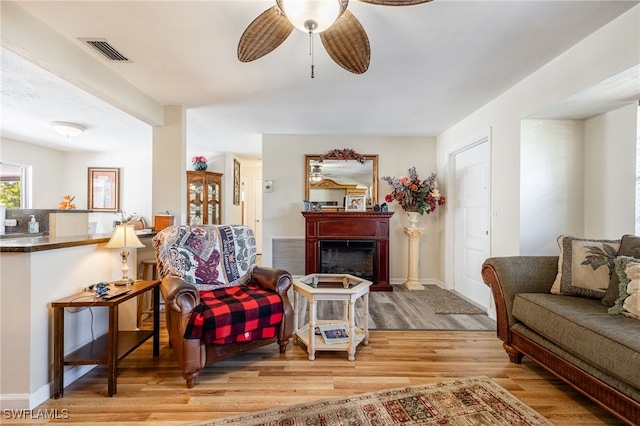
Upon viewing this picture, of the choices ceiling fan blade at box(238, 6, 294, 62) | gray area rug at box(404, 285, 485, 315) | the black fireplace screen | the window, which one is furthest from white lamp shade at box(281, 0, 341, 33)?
the window

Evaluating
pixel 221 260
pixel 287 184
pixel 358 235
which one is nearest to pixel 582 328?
pixel 221 260

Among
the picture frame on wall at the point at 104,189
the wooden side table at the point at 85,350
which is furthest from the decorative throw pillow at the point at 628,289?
the picture frame on wall at the point at 104,189

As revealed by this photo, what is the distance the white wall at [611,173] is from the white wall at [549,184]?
0.07 m

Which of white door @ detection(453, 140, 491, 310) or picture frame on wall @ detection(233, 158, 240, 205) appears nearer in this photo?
white door @ detection(453, 140, 491, 310)

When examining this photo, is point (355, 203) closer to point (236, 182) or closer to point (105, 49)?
point (236, 182)

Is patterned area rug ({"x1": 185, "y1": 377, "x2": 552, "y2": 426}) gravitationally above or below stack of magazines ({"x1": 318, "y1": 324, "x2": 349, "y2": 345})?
below

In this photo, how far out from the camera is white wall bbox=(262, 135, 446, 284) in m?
4.54

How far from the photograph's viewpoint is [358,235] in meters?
4.26

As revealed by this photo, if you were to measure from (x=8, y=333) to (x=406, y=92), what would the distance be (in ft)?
11.4

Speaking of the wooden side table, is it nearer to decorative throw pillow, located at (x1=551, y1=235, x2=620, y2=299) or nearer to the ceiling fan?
the ceiling fan

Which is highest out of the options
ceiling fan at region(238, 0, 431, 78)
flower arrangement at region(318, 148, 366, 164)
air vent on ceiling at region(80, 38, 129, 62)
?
air vent on ceiling at region(80, 38, 129, 62)

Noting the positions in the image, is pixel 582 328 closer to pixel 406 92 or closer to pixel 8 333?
pixel 406 92

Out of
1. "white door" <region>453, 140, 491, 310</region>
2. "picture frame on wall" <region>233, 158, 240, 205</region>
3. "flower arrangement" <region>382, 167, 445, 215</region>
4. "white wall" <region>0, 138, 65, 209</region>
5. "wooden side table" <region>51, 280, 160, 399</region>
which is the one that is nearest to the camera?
"wooden side table" <region>51, 280, 160, 399</region>

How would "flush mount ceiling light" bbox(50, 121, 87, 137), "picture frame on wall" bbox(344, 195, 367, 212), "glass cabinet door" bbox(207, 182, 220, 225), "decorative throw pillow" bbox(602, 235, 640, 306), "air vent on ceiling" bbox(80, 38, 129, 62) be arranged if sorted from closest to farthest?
"decorative throw pillow" bbox(602, 235, 640, 306) < "air vent on ceiling" bbox(80, 38, 129, 62) < "flush mount ceiling light" bbox(50, 121, 87, 137) < "picture frame on wall" bbox(344, 195, 367, 212) < "glass cabinet door" bbox(207, 182, 220, 225)
